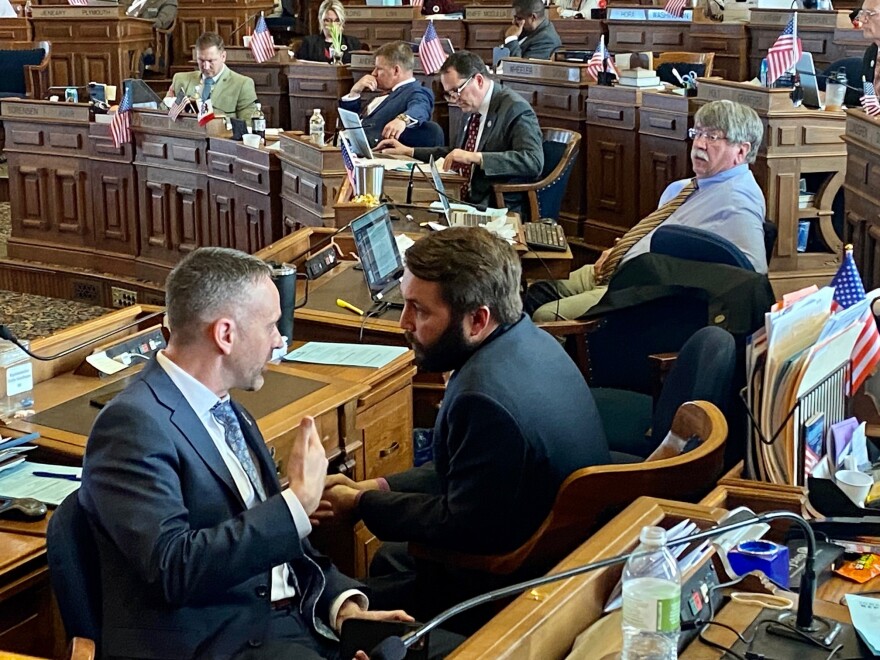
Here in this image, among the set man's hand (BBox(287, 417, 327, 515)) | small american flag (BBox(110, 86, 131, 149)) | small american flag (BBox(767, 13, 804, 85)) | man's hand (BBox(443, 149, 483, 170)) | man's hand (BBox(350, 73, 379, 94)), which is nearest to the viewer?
man's hand (BBox(287, 417, 327, 515))

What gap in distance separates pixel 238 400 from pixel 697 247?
1509 millimetres

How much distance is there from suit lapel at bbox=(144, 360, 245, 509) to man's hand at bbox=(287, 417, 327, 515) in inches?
4.0

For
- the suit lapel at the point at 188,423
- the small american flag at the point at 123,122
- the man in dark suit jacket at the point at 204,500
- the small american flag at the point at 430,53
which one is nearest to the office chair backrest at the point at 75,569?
the man in dark suit jacket at the point at 204,500

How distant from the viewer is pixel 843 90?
19.6 ft

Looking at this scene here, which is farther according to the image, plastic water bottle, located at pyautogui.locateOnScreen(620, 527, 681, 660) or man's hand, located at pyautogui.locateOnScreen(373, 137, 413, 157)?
man's hand, located at pyautogui.locateOnScreen(373, 137, 413, 157)

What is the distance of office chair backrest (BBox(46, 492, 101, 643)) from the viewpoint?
6.53ft

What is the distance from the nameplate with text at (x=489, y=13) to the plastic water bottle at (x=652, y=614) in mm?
8446

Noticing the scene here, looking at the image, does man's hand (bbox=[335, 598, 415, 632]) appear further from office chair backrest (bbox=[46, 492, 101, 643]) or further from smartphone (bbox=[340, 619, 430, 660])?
office chair backrest (bbox=[46, 492, 101, 643])

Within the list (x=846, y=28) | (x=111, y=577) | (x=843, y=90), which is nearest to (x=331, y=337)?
(x=111, y=577)

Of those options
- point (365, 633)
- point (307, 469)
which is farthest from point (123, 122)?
point (365, 633)

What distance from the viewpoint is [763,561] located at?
1.99m

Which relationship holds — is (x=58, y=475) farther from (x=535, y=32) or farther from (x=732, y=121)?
(x=535, y=32)

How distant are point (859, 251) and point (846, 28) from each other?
3830 mm

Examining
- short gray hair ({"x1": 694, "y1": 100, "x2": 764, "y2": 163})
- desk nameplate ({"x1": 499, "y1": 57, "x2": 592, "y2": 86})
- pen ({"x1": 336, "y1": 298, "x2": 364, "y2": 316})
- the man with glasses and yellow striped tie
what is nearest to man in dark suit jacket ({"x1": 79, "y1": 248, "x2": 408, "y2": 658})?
pen ({"x1": 336, "y1": 298, "x2": 364, "y2": 316})
